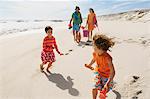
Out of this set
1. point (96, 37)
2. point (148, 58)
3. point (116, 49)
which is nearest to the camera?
point (96, 37)

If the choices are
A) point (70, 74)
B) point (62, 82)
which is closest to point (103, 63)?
point (62, 82)

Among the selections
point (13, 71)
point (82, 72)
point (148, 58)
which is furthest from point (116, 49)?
point (13, 71)

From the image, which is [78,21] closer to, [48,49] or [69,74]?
[48,49]

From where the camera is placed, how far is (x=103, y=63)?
18.1 ft

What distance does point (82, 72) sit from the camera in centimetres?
820

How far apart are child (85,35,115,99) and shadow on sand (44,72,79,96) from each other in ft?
4.43

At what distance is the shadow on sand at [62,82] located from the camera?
704cm

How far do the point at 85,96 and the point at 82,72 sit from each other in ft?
4.91

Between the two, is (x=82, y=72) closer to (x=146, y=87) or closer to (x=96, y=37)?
(x=146, y=87)

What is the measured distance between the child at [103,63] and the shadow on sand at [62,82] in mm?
1351

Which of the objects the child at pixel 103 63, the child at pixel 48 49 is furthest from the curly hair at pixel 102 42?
the child at pixel 48 49

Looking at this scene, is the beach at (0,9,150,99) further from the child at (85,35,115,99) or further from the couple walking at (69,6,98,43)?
the couple walking at (69,6,98,43)

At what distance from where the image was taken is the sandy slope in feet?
22.7

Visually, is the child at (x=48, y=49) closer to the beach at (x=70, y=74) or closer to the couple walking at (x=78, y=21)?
the beach at (x=70, y=74)
